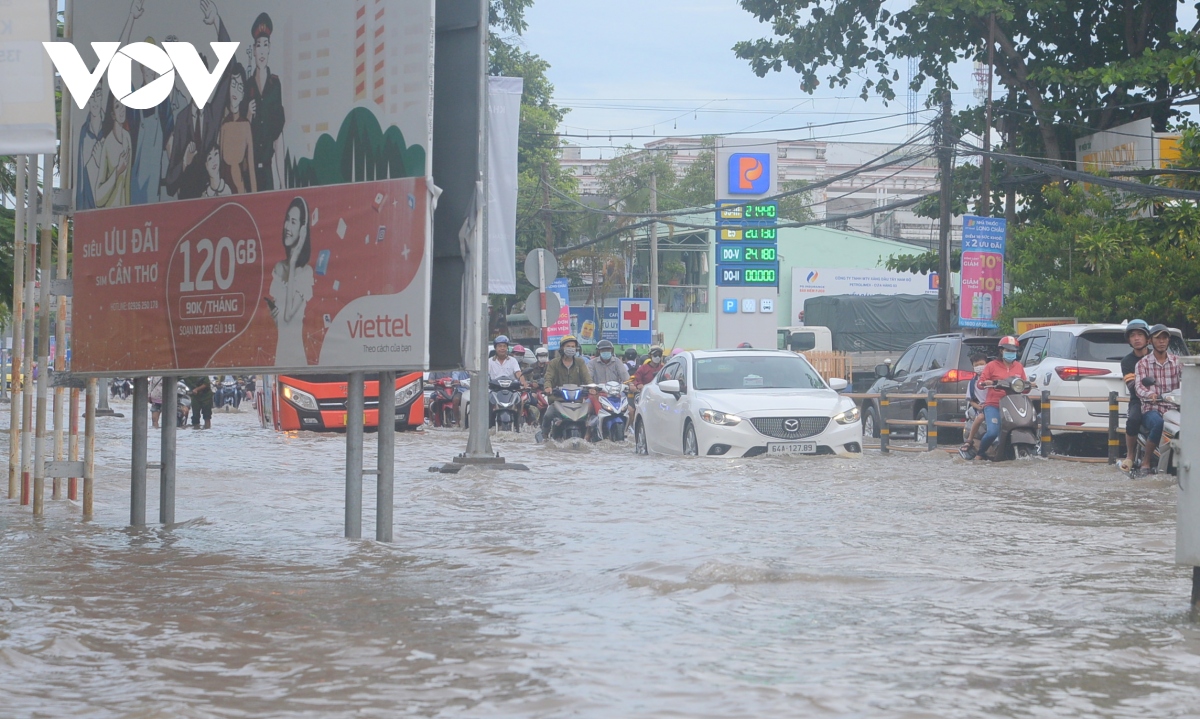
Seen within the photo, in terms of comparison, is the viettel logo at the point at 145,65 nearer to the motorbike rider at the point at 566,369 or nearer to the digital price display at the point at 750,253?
the motorbike rider at the point at 566,369

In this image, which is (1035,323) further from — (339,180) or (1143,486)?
(339,180)

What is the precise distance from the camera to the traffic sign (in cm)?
3212

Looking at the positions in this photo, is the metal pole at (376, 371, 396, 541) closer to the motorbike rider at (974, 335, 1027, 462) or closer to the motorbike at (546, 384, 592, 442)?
the motorbike rider at (974, 335, 1027, 462)

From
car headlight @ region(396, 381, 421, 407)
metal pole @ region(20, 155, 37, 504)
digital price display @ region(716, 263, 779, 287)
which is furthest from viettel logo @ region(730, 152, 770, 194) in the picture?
metal pole @ region(20, 155, 37, 504)

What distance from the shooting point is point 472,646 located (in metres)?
5.20

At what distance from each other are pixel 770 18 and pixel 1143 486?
20.1 meters

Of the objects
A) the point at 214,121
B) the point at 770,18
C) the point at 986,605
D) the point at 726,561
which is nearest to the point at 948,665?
the point at 986,605

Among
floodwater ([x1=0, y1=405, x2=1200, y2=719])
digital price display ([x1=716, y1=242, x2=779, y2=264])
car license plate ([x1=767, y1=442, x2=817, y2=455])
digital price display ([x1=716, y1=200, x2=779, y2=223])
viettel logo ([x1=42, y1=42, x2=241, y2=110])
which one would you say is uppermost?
digital price display ([x1=716, y1=200, x2=779, y2=223])

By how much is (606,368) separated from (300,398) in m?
5.00

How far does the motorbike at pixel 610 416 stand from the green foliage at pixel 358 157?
37.6 ft

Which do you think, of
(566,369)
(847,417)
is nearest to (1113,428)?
(847,417)

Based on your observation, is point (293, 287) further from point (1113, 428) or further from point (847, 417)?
point (1113, 428)

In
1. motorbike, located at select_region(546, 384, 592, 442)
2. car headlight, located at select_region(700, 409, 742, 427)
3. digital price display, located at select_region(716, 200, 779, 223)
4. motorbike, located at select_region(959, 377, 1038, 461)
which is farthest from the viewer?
digital price display, located at select_region(716, 200, 779, 223)

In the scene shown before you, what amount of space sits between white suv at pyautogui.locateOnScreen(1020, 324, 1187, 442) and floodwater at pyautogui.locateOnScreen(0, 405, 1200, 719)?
489cm
